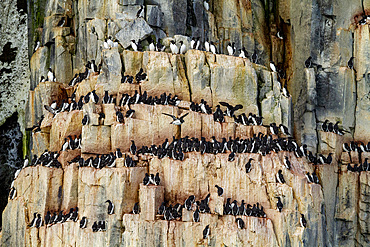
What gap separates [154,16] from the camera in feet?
128

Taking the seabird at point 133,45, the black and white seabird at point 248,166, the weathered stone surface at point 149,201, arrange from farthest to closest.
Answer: the seabird at point 133,45 → the black and white seabird at point 248,166 → the weathered stone surface at point 149,201

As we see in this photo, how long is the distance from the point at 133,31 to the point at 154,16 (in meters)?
1.74

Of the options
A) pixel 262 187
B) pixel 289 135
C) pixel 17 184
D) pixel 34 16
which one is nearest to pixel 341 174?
pixel 289 135

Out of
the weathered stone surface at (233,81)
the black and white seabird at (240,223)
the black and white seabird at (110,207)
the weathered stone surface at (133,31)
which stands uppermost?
the weathered stone surface at (133,31)

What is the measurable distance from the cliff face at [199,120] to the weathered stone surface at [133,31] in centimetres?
8

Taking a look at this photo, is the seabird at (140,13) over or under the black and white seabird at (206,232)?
over

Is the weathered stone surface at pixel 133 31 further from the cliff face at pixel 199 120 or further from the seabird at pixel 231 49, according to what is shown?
the seabird at pixel 231 49

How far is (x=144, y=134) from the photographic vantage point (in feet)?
116

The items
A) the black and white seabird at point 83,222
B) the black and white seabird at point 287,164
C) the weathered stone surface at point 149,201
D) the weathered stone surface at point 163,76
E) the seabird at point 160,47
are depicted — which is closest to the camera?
the weathered stone surface at point 149,201

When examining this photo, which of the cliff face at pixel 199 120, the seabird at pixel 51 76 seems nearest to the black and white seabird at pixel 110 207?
the cliff face at pixel 199 120

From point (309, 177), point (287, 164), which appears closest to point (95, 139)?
point (287, 164)

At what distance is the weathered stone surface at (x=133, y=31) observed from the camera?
37969 mm

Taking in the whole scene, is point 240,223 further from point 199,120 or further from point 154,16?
point 154,16

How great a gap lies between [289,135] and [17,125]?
2018cm
